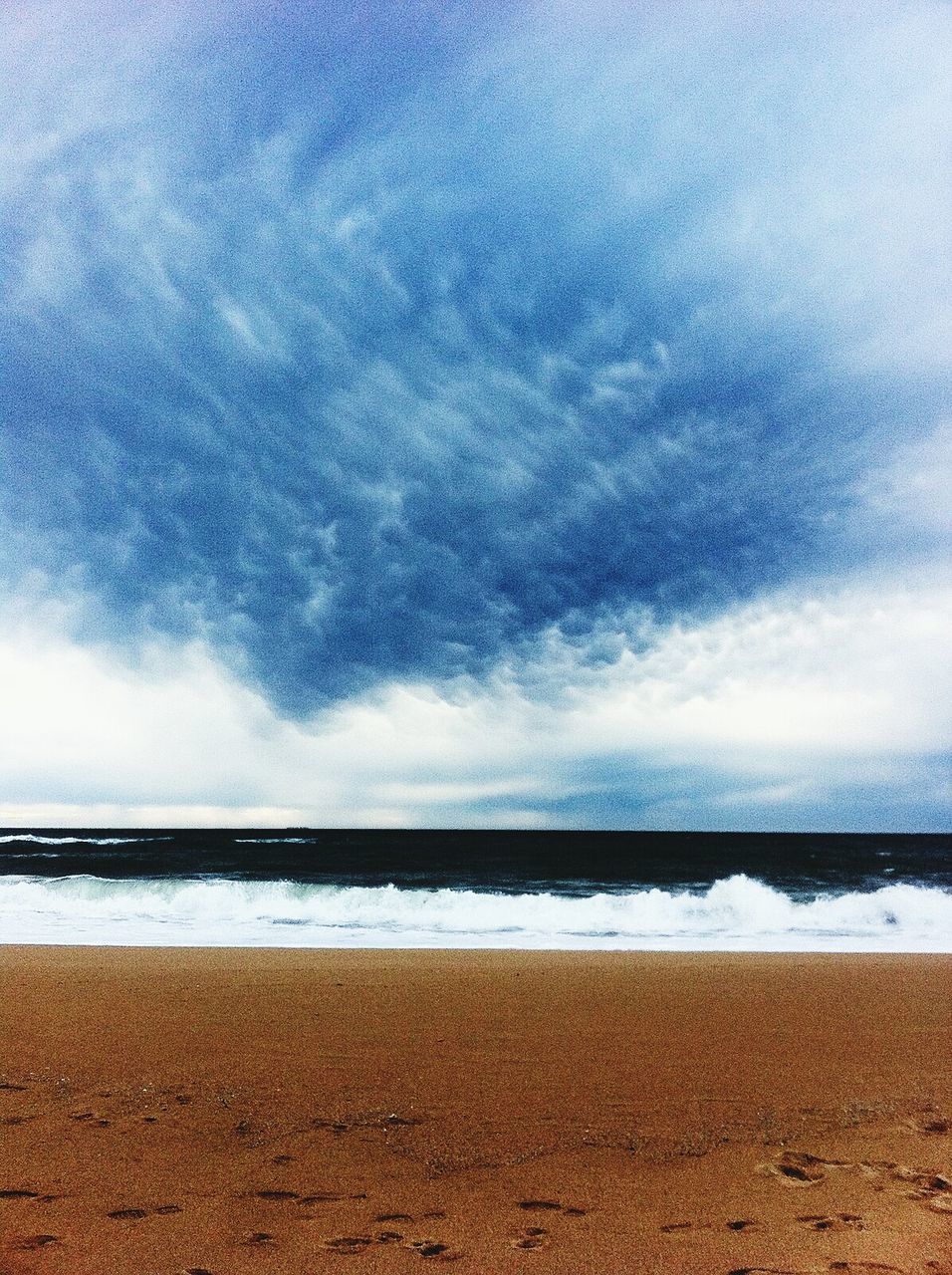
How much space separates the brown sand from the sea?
6353mm

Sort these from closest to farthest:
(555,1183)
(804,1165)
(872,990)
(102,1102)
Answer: (555,1183), (804,1165), (102,1102), (872,990)

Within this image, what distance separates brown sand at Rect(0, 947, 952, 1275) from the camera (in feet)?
11.6

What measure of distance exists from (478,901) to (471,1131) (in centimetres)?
1863

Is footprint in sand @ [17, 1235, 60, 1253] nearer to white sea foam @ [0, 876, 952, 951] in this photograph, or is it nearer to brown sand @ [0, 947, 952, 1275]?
brown sand @ [0, 947, 952, 1275]

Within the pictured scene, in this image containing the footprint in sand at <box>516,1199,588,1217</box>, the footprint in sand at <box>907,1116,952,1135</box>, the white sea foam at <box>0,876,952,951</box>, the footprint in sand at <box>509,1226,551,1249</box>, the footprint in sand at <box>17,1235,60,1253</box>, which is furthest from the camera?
the white sea foam at <box>0,876,952,951</box>

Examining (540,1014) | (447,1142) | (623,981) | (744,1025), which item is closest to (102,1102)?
(447,1142)

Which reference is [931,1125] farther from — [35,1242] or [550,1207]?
[35,1242]

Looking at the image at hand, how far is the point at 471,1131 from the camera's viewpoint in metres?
4.86

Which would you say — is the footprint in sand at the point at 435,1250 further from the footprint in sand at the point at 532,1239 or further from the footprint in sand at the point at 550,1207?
the footprint in sand at the point at 550,1207

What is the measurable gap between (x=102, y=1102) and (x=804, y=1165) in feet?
15.4

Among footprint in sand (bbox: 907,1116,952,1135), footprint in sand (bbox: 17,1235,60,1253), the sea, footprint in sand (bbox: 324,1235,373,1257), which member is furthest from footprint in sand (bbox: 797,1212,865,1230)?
the sea

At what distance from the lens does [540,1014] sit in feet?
26.0

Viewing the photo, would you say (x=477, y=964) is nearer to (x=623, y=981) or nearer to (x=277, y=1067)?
(x=623, y=981)

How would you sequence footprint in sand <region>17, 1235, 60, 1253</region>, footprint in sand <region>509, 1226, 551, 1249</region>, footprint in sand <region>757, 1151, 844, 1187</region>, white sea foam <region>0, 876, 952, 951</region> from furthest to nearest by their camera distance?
white sea foam <region>0, 876, 952, 951</region>
footprint in sand <region>757, 1151, 844, 1187</region>
footprint in sand <region>509, 1226, 551, 1249</region>
footprint in sand <region>17, 1235, 60, 1253</region>
